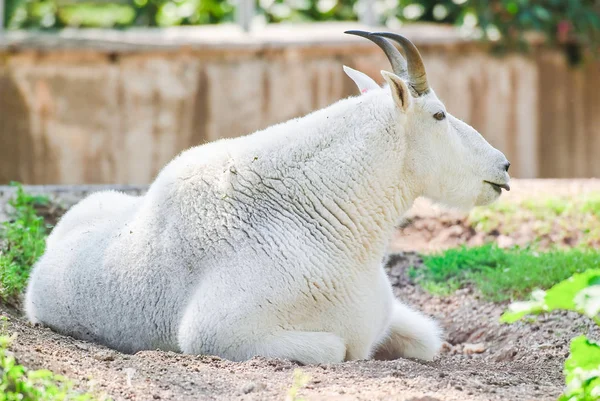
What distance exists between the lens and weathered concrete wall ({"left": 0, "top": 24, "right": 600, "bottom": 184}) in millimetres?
11688

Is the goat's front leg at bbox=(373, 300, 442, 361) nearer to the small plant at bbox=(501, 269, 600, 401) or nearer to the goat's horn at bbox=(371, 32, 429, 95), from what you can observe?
the goat's horn at bbox=(371, 32, 429, 95)

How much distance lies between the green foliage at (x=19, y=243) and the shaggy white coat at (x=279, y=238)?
1.91 ft

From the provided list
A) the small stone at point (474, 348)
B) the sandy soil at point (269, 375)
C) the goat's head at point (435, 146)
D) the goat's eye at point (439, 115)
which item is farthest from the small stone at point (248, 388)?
the small stone at point (474, 348)

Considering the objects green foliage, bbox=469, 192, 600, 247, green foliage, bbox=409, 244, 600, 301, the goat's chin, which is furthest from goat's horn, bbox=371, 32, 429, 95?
green foliage, bbox=469, 192, 600, 247

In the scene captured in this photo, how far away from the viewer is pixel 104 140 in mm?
11836

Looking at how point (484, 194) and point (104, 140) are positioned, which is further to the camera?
point (104, 140)

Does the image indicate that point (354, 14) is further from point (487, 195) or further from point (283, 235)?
point (283, 235)

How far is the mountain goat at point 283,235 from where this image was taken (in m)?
4.71

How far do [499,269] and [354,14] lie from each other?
7.41 metres

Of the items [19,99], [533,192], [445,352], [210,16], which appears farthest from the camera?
[210,16]

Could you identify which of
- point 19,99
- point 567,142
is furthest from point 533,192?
point 19,99

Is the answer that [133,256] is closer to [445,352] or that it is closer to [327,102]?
[445,352]

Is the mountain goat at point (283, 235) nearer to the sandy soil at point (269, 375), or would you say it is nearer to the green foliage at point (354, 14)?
the sandy soil at point (269, 375)

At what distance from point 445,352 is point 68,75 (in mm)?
7216
